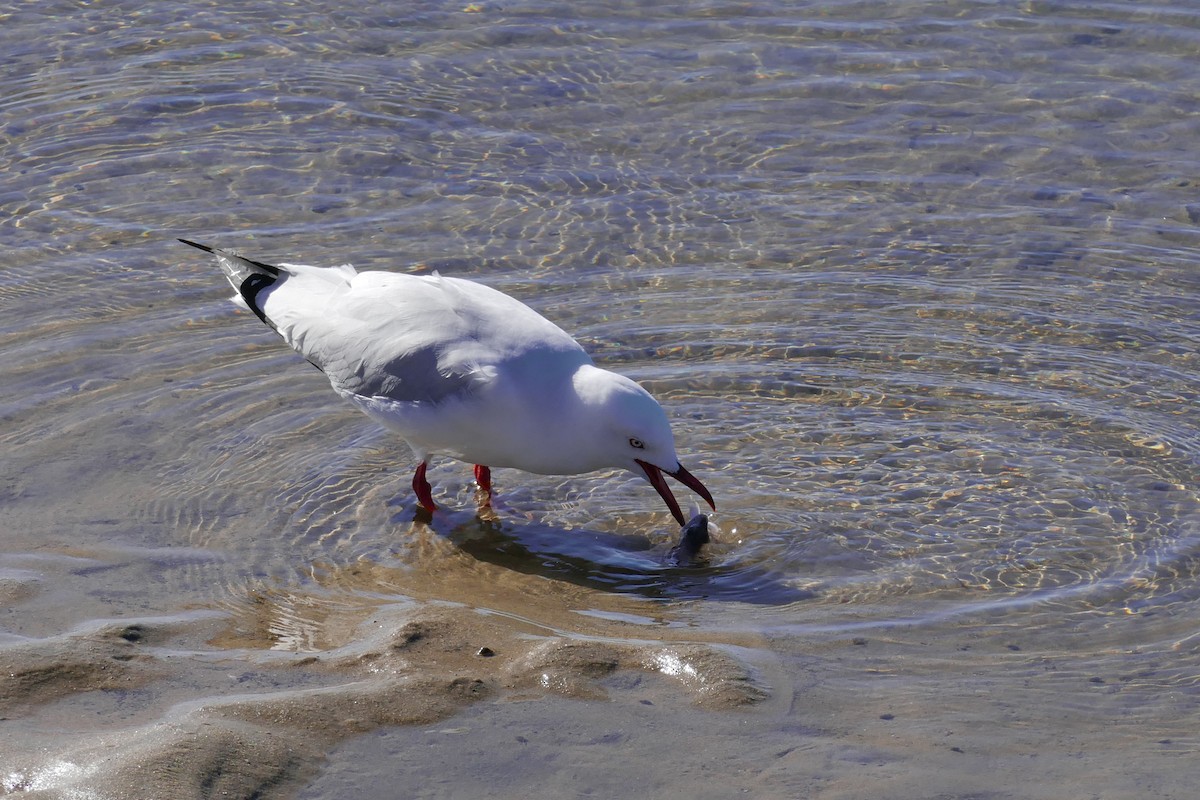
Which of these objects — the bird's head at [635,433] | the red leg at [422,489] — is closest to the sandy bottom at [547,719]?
the bird's head at [635,433]

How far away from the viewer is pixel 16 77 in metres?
11.4

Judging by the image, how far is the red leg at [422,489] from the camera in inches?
278

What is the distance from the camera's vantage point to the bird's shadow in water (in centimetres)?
607

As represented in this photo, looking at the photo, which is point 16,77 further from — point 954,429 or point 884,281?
point 954,429

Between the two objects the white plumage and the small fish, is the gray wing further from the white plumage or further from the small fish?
the small fish

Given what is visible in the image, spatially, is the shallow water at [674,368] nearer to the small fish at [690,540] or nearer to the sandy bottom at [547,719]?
the sandy bottom at [547,719]

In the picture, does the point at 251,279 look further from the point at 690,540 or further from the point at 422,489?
the point at 690,540

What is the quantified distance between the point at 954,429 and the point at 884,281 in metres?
1.75

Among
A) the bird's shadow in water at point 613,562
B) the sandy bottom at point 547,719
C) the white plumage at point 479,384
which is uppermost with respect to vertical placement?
the white plumage at point 479,384

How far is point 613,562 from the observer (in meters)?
6.43

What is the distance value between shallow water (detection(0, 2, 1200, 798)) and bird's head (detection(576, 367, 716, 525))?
401 mm

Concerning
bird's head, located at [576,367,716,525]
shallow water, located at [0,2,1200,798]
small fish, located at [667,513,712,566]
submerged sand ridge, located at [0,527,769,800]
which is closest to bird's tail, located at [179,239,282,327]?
shallow water, located at [0,2,1200,798]

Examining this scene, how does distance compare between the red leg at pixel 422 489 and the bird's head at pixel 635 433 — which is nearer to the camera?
the bird's head at pixel 635 433

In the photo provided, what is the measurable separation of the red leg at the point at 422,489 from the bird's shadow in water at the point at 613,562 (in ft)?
0.30
